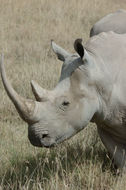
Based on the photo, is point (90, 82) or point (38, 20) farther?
point (38, 20)

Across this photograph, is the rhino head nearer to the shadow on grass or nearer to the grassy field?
the grassy field

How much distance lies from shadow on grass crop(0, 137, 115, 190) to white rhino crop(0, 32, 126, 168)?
1.34 feet

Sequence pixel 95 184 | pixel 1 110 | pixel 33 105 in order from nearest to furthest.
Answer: pixel 33 105 → pixel 95 184 → pixel 1 110

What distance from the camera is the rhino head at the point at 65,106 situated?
3518mm

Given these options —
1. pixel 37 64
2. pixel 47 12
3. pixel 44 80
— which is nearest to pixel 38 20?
pixel 47 12

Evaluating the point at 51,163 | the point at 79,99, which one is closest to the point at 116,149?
the point at 51,163

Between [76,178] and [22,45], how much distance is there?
5985 mm

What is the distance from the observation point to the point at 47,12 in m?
12.0

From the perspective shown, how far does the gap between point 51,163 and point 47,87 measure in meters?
2.51

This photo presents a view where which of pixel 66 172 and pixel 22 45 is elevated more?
pixel 66 172

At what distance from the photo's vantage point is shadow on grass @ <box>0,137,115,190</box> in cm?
400

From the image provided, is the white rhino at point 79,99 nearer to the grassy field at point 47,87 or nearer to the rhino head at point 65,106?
the rhino head at point 65,106

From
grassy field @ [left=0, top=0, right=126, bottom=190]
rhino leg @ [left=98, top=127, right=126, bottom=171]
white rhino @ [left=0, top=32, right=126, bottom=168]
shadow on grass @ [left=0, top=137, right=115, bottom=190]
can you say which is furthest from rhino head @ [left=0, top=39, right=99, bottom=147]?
rhino leg @ [left=98, top=127, right=126, bottom=171]

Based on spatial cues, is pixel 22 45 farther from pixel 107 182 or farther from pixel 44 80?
pixel 107 182
